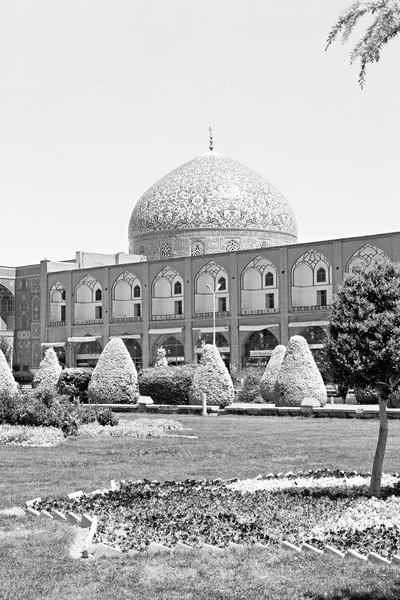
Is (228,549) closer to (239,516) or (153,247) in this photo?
(239,516)

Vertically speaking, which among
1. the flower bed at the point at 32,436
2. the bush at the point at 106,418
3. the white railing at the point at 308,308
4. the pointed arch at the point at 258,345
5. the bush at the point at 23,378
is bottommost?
the flower bed at the point at 32,436

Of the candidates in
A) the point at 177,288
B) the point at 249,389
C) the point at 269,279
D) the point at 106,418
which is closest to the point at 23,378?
the point at 177,288

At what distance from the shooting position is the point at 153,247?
57219 mm

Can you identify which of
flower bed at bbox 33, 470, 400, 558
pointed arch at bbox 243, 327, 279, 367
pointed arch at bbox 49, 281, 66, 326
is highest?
pointed arch at bbox 49, 281, 66, 326

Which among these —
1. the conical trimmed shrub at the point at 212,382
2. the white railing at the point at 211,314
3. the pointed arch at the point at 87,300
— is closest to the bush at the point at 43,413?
the conical trimmed shrub at the point at 212,382

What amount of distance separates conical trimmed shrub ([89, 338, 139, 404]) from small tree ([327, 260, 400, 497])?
58.7 feet

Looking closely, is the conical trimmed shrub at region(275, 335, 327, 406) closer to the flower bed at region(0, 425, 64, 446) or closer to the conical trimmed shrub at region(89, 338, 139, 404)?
the conical trimmed shrub at region(89, 338, 139, 404)

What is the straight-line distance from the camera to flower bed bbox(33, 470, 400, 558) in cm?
690

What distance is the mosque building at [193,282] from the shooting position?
46.2 metres

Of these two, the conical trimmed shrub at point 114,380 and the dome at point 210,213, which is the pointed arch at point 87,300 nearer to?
the dome at point 210,213

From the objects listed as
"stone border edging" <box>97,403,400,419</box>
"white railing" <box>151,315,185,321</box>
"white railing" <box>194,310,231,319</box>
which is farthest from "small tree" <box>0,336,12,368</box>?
"stone border edging" <box>97,403,400,419</box>

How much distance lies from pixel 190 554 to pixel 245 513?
1332 millimetres

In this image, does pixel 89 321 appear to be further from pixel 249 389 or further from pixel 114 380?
pixel 114 380

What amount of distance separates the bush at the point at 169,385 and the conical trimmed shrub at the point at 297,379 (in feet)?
9.71
